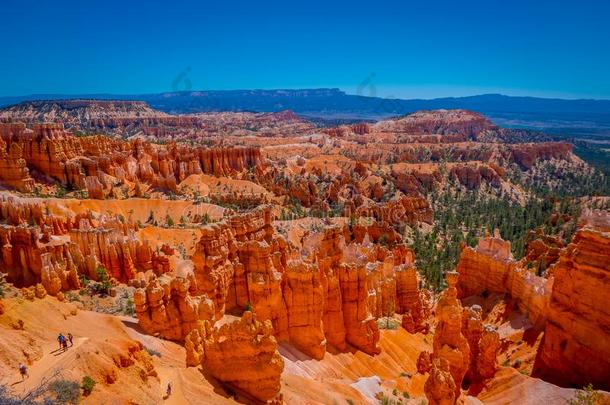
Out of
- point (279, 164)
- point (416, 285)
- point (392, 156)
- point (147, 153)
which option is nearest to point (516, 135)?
point (392, 156)

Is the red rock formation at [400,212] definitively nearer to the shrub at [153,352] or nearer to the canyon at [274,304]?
the canyon at [274,304]

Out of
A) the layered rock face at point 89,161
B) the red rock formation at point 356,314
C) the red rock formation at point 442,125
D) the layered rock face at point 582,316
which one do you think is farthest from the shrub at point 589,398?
the red rock formation at point 442,125

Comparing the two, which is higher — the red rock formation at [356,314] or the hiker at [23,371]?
the hiker at [23,371]

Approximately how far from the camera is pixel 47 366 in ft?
37.3

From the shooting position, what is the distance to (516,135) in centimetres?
19512

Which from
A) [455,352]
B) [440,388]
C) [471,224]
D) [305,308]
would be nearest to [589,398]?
[440,388]

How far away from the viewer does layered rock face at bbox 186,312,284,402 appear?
44.5 ft

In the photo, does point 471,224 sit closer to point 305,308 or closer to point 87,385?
point 305,308

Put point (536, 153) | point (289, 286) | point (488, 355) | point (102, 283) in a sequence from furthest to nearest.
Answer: point (536, 153) < point (102, 283) < point (289, 286) < point (488, 355)

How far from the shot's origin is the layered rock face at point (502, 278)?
2513 cm

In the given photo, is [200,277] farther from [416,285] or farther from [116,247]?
[416,285]

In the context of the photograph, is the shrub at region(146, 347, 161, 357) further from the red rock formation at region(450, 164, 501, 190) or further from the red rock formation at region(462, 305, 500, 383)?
the red rock formation at region(450, 164, 501, 190)

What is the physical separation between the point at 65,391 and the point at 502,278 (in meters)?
27.3

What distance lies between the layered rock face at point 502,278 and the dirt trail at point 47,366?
74.5ft
